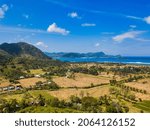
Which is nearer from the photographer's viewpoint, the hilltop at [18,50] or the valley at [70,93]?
the valley at [70,93]

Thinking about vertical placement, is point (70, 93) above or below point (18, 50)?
below

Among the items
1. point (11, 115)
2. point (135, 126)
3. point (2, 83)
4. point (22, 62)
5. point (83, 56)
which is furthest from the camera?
point (83, 56)

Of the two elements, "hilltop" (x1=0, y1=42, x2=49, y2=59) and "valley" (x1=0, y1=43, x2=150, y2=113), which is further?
"hilltop" (x1=0, y1=42, x2=49, y2=59)

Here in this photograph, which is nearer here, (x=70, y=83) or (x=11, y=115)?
(x=11, y=115)

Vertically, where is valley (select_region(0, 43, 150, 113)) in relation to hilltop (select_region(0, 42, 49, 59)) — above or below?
below

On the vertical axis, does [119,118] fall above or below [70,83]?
above

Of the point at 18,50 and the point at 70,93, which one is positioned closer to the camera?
the point at 70,93

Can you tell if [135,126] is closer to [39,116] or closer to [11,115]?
[39,116]

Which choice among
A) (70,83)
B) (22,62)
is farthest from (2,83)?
(22,62)

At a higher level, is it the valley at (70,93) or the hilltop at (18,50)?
the hilltop at (18,50)

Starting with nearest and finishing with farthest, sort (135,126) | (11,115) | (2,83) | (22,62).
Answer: (135,126)
(11,115)
(2,83)
(22,62)
